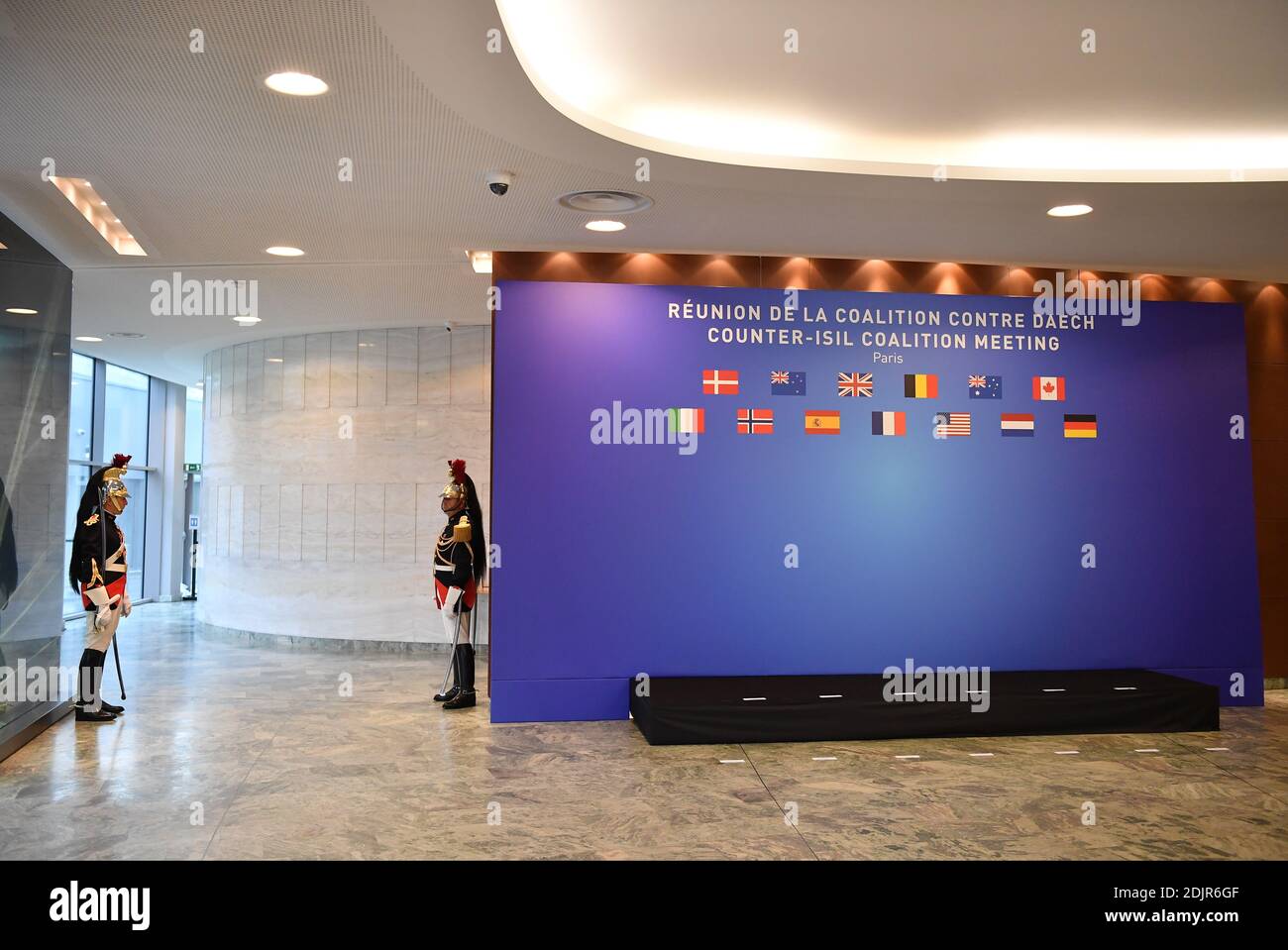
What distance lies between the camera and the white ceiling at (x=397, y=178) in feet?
12.8

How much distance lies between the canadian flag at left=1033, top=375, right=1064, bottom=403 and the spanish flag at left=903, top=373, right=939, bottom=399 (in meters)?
0.82

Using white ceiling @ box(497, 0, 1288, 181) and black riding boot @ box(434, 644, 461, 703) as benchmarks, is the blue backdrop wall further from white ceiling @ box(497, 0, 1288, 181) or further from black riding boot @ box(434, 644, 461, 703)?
white ceiling @ box(497, 0, 1288, 181)

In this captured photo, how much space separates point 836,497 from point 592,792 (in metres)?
A: 3.02

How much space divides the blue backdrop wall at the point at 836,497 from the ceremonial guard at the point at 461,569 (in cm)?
62

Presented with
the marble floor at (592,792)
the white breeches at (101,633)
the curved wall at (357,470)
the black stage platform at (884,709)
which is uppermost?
the curved wall at (357,470)

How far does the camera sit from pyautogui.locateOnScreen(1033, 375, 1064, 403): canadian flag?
739 cm

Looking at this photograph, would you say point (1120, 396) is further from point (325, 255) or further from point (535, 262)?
point (325, 255)

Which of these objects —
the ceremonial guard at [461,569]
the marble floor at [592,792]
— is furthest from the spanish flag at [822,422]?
the ceremonial guard at [461,569]

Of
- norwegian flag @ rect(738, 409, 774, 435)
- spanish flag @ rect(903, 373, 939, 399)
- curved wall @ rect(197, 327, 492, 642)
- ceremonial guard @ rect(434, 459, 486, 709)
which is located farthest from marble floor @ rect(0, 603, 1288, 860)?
curved wall @ rect(197, 327, 492, 642)

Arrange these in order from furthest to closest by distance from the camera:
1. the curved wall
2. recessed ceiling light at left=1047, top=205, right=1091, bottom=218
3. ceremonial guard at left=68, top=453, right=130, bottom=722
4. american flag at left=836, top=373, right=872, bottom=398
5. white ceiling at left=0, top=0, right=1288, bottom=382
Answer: the curved wall
american flag at left=836, top=373, right=872, bottom=398
ceremonial guard at left=68, top=453, right=130, bottom=722
recessed ceiling light at left=1047, top=205, right=1091, bottom=218
white ceiling at left=0, top=0, right=1288, bottom=382

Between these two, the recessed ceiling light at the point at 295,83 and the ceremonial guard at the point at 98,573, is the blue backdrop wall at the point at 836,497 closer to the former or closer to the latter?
the recessed ceiling light at the point at 295,83

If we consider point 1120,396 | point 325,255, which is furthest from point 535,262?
point 1120,396

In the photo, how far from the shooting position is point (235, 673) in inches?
358

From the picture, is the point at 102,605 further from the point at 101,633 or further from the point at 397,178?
the point at 397,178
